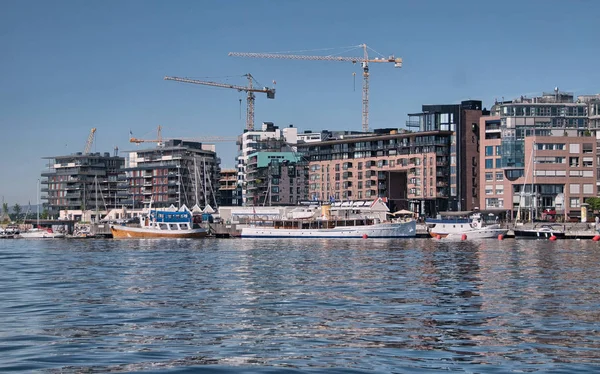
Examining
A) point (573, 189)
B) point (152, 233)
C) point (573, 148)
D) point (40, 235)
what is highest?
point (573, 148)

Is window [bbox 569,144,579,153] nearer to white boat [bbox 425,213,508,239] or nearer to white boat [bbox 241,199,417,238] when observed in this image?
white boat [bbox 425,213,508,239]

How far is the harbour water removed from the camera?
26.1 meters

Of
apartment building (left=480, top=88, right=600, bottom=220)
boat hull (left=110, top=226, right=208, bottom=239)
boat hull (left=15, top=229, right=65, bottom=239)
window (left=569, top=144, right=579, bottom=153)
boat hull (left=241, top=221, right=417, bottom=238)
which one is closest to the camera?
boat hull (left=241, top=221, right=417, bottom=238)

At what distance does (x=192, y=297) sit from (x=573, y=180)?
509 feet

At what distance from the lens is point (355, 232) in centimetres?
14988

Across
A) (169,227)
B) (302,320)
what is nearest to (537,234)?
(169,227)

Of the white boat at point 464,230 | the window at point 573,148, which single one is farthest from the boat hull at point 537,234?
the window at point 573,148

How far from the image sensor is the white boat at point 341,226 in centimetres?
14988

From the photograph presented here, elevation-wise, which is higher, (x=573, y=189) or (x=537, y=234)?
(x=573, y=189)

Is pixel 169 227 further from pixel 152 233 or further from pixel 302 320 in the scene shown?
pixel 302 320

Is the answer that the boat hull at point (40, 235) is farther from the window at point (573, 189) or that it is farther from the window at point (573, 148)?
the window at point (573, 148)

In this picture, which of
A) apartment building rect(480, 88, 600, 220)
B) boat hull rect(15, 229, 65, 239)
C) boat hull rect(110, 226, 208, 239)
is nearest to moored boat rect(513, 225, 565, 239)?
apartment building rect(480, 88, 600, 220)

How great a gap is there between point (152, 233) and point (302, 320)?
13118 centimetres

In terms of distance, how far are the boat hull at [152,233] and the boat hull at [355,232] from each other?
12874 mm
